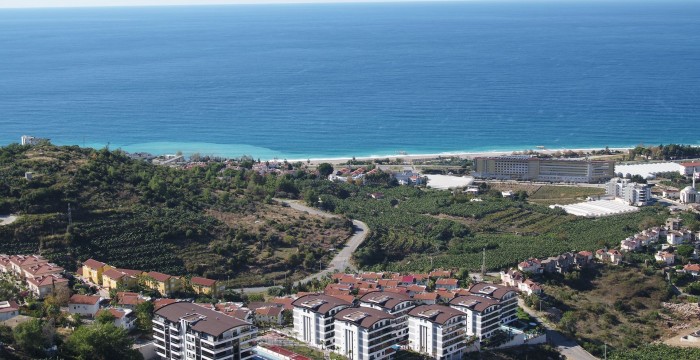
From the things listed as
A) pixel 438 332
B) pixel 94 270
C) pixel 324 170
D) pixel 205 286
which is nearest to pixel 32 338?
pixel 94 270

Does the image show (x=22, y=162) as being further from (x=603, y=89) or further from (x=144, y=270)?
(x=603, y=89)

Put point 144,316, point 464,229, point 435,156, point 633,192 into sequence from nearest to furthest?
1. point 144,316
2. point 464,229
3. point 633,192
4. point 435,156

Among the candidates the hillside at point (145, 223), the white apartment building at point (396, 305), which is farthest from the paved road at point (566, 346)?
the hillside at point (145, 223)

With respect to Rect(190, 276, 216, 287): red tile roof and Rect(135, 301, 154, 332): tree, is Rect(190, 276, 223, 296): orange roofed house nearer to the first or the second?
Rect(190, 276, 216, 287): red tile roof

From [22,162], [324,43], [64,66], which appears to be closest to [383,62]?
[324,43]

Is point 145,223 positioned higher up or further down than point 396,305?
higher up

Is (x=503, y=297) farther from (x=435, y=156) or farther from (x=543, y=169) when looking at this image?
(x=435, y=156)
